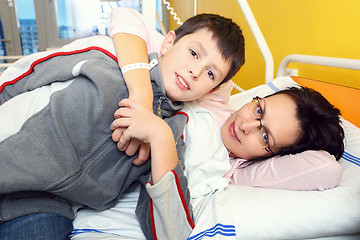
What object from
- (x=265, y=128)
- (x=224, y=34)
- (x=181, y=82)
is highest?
(x=224, y=34)

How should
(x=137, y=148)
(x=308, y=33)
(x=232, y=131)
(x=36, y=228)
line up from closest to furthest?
(x=36, y=228)
(x=137, y=148)
(x=232, y=131)
(x=308, y=33)

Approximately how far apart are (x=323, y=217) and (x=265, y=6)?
65.7 inches

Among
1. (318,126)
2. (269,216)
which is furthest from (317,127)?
(269,216)

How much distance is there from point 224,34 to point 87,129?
517 millimetres

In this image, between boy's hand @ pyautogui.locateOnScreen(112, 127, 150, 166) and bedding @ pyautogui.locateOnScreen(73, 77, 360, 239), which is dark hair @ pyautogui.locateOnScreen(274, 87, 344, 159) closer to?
bedding @ pyautogui.locateOnScreen(73, 77, 360, 239)

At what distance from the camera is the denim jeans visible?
696mm

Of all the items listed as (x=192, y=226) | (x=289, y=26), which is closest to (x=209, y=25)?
(x=192, y=226)

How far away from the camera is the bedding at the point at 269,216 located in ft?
2.51

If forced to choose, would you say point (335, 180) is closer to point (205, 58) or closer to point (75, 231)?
point (205, 58)

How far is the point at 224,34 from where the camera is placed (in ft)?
3.06

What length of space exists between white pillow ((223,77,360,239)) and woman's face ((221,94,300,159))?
0.63 feet

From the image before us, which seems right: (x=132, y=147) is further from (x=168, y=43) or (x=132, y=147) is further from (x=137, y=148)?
(x=168, y=43)

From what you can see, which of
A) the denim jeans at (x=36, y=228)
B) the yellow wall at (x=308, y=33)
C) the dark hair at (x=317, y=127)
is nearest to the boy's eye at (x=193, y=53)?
the dark hair at (x=317, y=127)

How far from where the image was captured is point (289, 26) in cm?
182
